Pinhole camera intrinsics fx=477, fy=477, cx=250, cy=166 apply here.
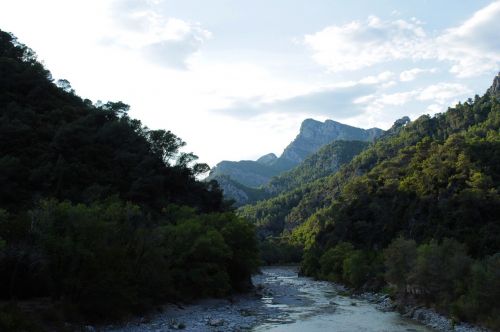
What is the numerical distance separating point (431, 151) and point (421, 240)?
125 feet

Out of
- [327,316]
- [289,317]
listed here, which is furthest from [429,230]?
[289,317]

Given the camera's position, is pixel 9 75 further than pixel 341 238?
No

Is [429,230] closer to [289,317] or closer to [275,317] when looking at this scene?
[289,317]

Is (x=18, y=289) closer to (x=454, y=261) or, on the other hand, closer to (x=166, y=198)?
(x=454, y=261)

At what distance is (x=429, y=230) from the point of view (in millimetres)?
93375

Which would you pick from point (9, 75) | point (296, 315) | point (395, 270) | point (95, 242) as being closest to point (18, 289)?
point (95, 242)

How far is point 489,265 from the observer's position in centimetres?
4012

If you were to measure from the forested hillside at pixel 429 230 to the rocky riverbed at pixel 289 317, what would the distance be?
317 centimetres

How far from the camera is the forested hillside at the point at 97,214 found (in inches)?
1303

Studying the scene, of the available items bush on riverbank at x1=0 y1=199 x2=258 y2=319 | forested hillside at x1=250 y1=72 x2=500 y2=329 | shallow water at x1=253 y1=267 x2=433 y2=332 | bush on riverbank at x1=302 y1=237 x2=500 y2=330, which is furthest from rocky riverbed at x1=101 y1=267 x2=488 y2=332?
forested hillside at x1=250 y1=72 x2=500 y2=329

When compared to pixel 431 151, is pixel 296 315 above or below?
below

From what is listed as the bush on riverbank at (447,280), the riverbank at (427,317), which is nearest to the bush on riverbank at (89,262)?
the riverbank at (427,317)

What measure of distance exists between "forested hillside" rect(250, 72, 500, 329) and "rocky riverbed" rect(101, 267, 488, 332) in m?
3.17

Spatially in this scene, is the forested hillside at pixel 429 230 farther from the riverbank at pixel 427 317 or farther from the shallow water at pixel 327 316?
the shallow water at pixel 327 316
